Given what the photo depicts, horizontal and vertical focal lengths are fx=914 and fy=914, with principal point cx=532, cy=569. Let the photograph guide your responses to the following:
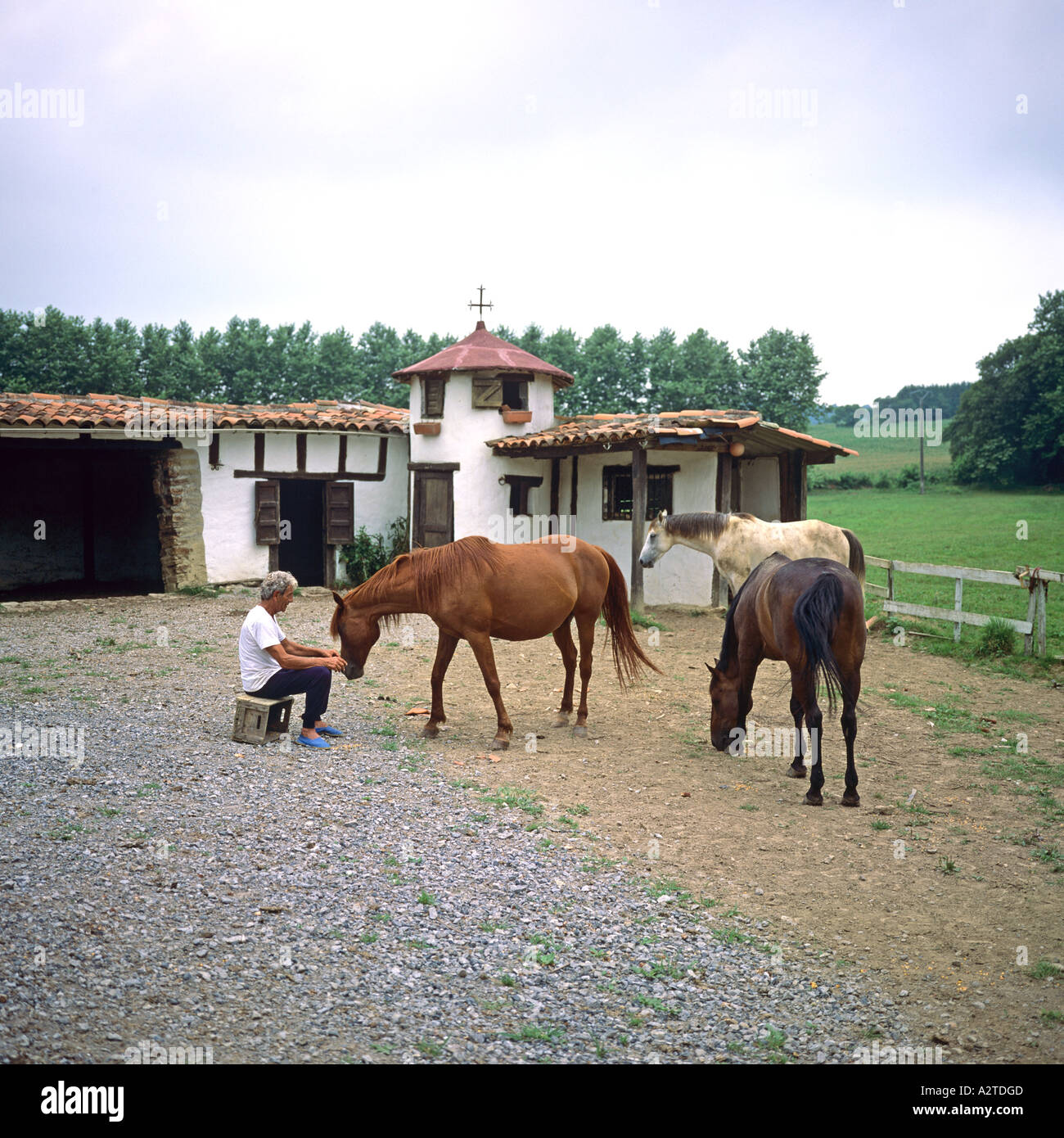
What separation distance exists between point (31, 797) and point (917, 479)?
128ft

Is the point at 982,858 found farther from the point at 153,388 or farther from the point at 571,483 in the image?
the point at 153,388

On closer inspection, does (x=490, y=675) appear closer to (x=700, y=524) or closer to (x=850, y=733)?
(x=850, y=733)

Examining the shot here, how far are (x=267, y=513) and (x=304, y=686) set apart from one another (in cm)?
1025

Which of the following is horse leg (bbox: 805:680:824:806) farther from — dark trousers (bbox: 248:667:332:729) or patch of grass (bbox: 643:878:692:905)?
dark trousers (bbox: 248:667:332:729)

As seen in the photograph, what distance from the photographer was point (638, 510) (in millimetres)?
14523

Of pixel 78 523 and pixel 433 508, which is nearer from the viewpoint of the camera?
pixel 433 508

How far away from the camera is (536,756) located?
23.7 feet

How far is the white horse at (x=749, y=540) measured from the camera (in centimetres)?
1225

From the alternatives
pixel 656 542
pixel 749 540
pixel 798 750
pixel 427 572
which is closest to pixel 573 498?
pixel 656 542

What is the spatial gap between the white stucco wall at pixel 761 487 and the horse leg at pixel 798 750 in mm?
10576

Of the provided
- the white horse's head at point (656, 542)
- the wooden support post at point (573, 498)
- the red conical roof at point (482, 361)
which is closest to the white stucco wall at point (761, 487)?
the wooden support post at point (573, 498)

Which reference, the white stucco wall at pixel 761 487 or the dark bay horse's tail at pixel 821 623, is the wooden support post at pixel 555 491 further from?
the dark bay horse's tail at pixel 821 623

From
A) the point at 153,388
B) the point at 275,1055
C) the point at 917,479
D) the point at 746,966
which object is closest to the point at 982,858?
the point at 746,966

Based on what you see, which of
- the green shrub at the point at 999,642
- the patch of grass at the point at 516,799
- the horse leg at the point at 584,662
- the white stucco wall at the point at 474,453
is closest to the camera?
the patch of grass at the point at 516,799
